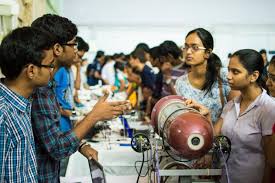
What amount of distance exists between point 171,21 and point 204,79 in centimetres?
814

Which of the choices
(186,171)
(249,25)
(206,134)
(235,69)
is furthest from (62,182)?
(249,25)

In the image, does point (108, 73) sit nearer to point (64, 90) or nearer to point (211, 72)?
point (64, 90)

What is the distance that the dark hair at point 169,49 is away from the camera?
3.75 m

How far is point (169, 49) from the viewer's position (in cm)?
377

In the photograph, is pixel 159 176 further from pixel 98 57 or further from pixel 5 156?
pixel 98 57

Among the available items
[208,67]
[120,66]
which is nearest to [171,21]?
[120,66]

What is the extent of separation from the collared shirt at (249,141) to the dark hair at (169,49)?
71.3 inches

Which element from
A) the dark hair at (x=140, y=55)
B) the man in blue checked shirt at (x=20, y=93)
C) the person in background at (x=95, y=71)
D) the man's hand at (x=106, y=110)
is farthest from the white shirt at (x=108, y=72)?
the man in blue checked shirt at (x=20, y=93)

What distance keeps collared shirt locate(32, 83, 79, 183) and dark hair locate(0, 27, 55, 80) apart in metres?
0.17

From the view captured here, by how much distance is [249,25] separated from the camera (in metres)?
10.5

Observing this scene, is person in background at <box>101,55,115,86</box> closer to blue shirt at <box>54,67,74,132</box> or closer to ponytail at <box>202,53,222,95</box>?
blue shirt at <box>54,67,74,132</box>

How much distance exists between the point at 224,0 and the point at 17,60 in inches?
382

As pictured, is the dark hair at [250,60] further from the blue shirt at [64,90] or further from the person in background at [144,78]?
the person in background at [144,78]

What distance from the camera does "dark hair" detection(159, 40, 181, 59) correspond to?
3.75 metres
